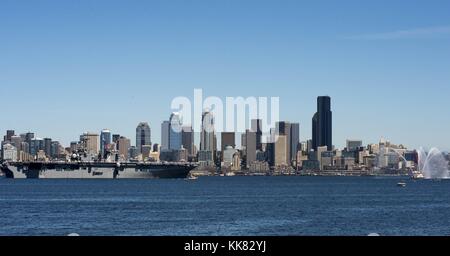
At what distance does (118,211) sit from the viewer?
8150cm

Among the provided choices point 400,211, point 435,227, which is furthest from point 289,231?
point 400,211

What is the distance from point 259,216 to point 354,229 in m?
14.1
